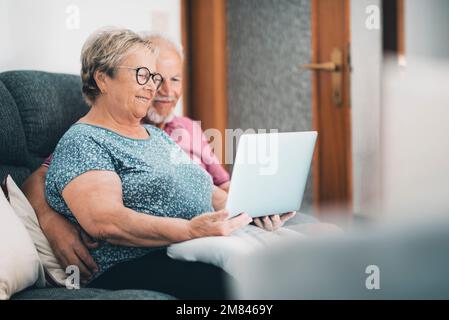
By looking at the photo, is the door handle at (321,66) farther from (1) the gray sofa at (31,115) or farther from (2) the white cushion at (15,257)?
(2) the white cushion at (15,257)

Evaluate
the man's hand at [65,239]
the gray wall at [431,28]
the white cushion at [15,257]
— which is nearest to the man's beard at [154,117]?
the man's hand at [65,239]

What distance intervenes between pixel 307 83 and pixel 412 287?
70.5 inches

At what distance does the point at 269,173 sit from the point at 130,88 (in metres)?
0.34

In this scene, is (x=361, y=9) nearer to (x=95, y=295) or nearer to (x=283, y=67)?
(x=283, y=67)

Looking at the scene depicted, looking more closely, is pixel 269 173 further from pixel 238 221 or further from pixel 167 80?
pixel 167 80

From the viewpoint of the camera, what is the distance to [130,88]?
111 cm

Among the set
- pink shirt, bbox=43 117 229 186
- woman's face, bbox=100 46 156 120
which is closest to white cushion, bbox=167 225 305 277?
woman's face, bbox=100 46 156 120

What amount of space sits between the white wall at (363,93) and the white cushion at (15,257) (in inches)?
45.7

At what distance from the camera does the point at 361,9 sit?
1.86m

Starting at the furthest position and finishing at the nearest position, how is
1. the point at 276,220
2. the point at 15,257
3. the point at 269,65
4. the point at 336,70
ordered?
the point at 269,65 → the point at 336,70 → the point at 276,220 → the point at 15,257

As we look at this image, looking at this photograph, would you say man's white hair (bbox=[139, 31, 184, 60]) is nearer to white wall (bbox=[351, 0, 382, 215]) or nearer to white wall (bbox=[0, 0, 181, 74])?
white wall (bbox=[0, 0, 181, 74])

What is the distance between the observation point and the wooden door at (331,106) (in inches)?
75.9

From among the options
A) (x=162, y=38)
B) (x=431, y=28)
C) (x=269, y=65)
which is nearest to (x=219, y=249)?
(x=431, y=28)
